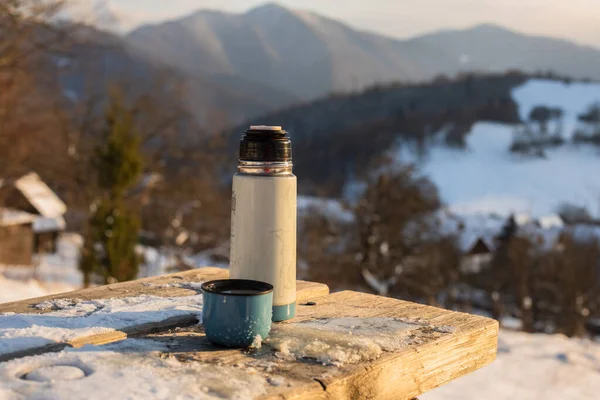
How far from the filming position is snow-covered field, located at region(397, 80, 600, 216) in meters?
63.9

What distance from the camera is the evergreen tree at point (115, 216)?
31.3 feet

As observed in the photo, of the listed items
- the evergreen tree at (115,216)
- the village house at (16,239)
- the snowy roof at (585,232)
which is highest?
the evergreen tree at (115,216)

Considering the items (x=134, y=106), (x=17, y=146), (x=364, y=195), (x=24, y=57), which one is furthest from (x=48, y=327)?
(x=134, y=106)

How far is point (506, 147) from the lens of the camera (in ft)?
270

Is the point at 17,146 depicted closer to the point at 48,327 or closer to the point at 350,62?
the point at 48,327

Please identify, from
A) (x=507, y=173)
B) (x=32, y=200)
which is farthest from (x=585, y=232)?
(x=507, y=173)

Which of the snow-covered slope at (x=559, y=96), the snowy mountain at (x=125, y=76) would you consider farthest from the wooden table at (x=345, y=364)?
the snow-covered slope at (x=559, y=96)

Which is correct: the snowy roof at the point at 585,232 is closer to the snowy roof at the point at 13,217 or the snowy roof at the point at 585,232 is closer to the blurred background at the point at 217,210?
the blurred background at the point at 217,210

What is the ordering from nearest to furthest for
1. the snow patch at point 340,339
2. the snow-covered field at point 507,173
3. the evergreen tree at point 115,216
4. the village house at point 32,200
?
the snow patch at point 340,339 < the evergreen tree at point 115,216 < the village house at point 32,200 < the snow-covered field at point 507,173

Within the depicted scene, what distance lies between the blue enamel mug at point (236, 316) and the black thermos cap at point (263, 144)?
328mm

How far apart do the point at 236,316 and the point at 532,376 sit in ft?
18.4

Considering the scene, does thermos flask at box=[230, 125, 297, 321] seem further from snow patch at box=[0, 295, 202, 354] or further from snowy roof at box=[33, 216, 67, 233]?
snowy roof at box=[33, 216, 67, 233]

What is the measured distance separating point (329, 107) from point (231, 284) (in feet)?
261

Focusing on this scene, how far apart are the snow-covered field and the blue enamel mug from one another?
57.1 metres
